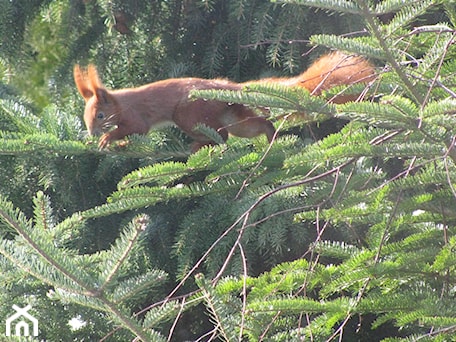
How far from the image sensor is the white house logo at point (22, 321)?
6.03 feet

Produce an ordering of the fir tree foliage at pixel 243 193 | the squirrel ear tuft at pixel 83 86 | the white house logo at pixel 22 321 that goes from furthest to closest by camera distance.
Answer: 1. the squirrel ear tuft at pixel 83 86
2. the white house logo at pixel 22 321
3. the fir tree foliage at pixel 243 193

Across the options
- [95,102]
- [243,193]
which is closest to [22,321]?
[243,193]

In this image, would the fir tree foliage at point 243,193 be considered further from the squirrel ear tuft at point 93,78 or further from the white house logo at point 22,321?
the squirrel ear tuft at point 93,78

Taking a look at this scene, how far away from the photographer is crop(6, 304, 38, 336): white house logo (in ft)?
6.03

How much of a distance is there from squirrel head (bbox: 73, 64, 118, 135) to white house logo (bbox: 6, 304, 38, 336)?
1083 millimetres

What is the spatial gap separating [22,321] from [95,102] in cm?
122

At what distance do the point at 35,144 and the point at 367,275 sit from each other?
40.3 inches

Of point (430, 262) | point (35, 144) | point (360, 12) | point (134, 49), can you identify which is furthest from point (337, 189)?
point (134, 49)

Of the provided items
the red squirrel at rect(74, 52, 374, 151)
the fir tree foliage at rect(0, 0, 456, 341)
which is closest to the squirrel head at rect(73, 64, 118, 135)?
the red squirrel at rect(74, 52, 374, 151)

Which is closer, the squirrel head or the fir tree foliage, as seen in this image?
the fir tree foliage

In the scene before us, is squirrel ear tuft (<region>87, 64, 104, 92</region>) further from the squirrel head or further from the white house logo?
the white house logo

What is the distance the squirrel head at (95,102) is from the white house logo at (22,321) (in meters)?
1.08

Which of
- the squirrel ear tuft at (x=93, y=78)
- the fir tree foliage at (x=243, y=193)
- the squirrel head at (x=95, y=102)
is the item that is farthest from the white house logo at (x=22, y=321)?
the squirrel ear tuft at (x=93, y=78)

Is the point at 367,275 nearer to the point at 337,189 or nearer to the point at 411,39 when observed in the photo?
the point at 337,189
